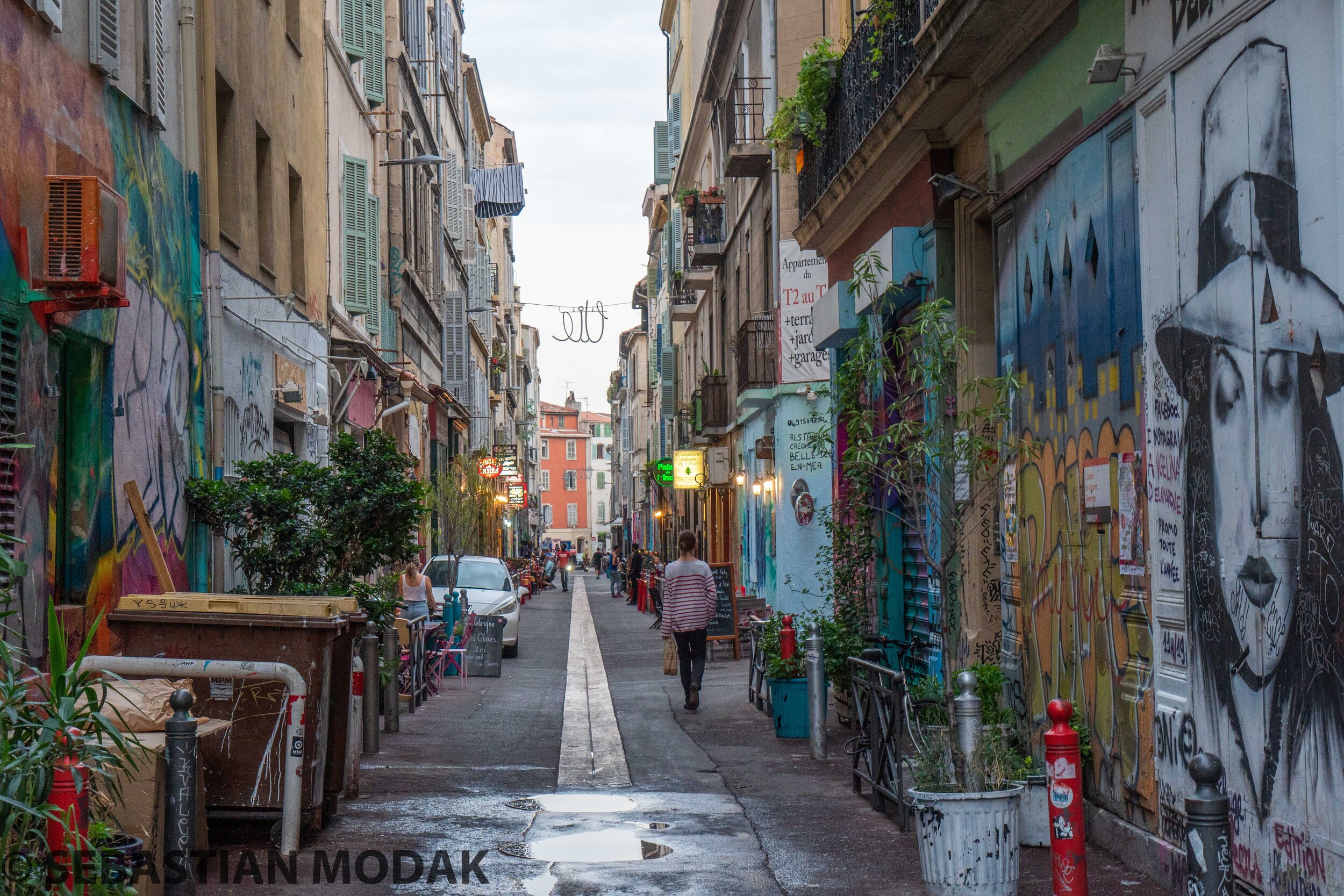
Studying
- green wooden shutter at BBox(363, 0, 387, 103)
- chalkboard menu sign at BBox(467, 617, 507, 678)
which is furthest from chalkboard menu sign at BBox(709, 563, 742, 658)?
green wooden shutter at BBox(363, 0, 387, 103)

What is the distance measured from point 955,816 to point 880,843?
5.27 ft

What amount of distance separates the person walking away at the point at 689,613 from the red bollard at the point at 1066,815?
941cm

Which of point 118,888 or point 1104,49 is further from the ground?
point 1104,49

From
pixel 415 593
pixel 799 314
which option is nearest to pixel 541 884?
pixel 415 593

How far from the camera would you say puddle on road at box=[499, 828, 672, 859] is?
307 inches

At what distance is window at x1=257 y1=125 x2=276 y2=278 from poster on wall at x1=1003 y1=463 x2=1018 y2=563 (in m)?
9.43

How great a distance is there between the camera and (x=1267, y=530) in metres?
5.98

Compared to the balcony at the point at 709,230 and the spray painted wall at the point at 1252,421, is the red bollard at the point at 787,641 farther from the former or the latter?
the balcony at the point at 709,230

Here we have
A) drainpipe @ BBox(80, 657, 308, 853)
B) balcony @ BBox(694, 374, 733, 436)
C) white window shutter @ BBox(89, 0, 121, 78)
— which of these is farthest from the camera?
balcony @ BBox(694, 374, 733, 436)

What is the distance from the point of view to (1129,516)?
7.57 metres

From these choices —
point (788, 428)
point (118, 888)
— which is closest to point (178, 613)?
point (118, 888)

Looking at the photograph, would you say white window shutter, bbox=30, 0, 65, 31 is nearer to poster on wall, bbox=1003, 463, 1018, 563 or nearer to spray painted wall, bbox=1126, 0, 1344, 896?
spray painted wall, bbox=1126, 0, 1344, 896

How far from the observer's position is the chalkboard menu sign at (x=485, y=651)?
1977 cm

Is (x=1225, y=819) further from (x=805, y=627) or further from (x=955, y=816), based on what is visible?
(x=805, y=627)
